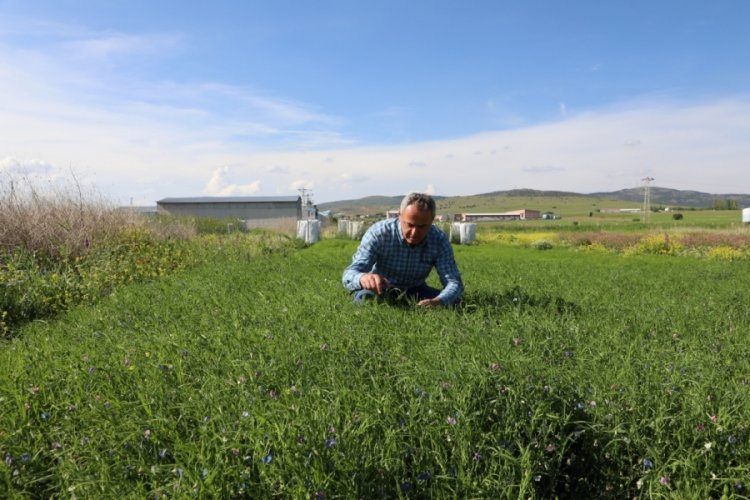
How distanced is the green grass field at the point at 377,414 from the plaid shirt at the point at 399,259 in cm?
105

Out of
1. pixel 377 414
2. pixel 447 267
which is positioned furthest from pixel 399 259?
pixel 377 414

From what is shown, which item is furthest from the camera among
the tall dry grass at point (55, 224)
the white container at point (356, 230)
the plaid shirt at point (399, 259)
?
the white container at point (356, 230)

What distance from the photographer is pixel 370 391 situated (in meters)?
2.39

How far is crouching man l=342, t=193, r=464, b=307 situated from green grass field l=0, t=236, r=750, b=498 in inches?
34.9

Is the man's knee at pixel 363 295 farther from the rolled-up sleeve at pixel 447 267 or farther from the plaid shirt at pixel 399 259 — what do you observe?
the rolled-up sleeve at pixel 447 267

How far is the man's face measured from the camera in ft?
14.1

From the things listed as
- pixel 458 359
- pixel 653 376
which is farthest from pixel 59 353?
pixel 653 376

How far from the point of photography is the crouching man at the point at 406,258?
4.32m

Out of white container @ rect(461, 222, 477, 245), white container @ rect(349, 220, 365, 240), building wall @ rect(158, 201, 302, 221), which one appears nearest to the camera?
white container @ rect(461, 222, 477, 245)

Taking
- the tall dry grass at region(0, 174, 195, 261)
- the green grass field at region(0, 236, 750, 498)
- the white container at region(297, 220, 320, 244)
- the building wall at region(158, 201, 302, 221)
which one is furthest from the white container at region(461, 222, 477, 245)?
the building wall at region(158, 201, 302, 221)

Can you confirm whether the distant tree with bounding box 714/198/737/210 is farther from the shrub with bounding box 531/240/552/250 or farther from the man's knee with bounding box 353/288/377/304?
the man's knee with bounding box 353/288/377/304

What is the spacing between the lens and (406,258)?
477cm

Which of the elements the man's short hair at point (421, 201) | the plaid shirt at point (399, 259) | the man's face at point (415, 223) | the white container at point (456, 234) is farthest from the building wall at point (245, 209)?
the man's short hair at point (421, 201)

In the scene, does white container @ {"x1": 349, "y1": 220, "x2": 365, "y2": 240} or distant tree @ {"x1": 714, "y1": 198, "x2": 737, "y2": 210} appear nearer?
white container @ {"x1": 349, "y1": 220, "x2": 365, "y2": 240}
